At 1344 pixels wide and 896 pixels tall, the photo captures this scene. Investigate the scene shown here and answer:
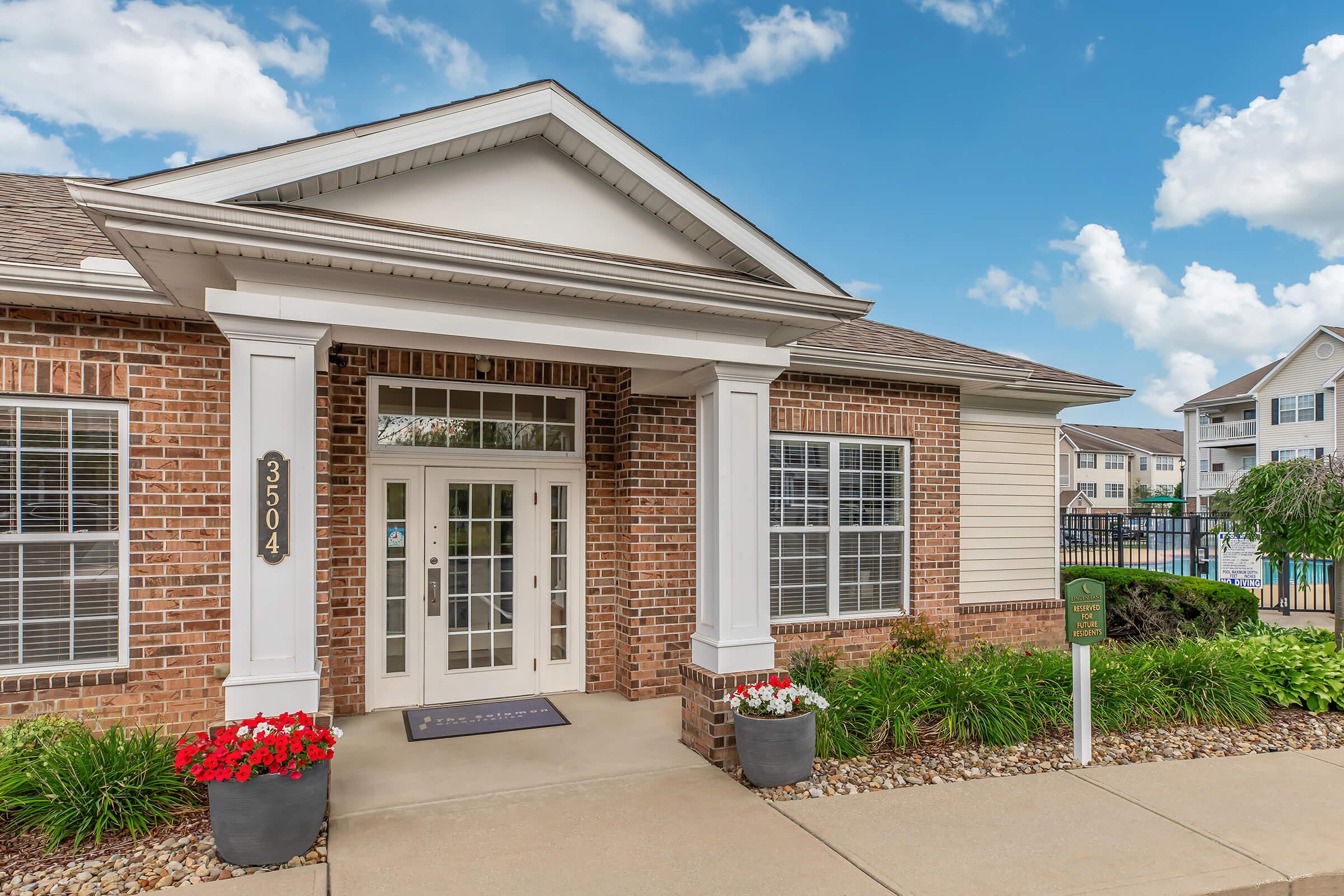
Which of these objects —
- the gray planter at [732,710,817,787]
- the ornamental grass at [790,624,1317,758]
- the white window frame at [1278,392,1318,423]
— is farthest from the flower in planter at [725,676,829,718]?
the white window frame at [1278,392,1318,423]

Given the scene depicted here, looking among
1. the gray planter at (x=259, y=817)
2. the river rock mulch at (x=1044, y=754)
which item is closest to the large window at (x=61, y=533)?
the gray planter at (x=259, y=817)

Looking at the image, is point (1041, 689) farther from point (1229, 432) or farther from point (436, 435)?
point (1229, 432)

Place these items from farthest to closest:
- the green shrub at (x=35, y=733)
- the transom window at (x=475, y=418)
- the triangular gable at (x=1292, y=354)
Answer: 1. the triangular gable at (x=1292, y=354)
2. the transom window at (x=475, y=418)
3. the green shrub at (x=35, y=733)

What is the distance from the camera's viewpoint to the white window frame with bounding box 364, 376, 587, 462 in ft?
20.7

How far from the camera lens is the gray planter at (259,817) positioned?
12.1 feet

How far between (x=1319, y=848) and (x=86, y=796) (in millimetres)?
6621

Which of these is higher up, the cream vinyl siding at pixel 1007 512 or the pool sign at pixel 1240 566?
the cream vinyl siding at pixel 1007 512

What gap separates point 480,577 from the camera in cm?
671

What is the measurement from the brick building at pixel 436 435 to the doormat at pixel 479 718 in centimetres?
25

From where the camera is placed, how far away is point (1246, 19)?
38.0 feet

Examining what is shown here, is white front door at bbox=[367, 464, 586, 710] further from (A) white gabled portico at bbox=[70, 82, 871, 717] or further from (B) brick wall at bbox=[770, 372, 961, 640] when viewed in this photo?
(B) brick wall at bbox=[770, 372, 961, 640]

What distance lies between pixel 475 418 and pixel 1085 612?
204 inches

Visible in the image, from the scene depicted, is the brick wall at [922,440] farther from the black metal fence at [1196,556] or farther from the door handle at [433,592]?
the black metal fence at [1196,556]

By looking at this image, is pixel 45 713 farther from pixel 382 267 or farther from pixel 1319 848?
pixel 1319 848
